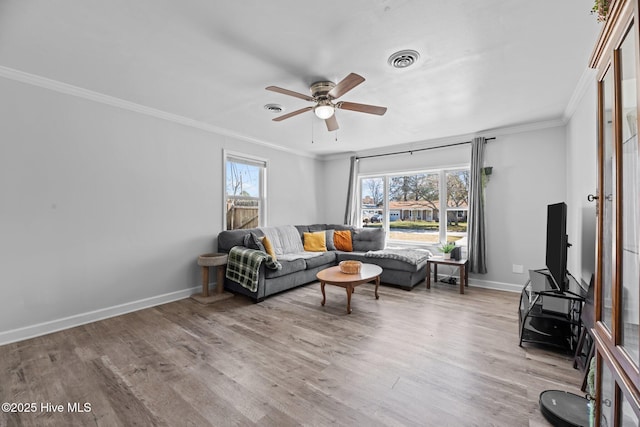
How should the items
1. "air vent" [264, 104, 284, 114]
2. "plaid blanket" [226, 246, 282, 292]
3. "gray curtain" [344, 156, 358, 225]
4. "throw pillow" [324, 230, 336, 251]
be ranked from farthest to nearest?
"gray curtain" [344, 156, 358, 225]
"throw pillow" [324, 230, 336, 251]
"plaid blanket" [226, 246, 282, 292]
"air vent" [264, 104, 284, 114]

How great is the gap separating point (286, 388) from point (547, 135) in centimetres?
469

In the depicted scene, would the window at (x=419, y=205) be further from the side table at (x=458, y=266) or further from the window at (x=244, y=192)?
the window at (x=244, y=192)

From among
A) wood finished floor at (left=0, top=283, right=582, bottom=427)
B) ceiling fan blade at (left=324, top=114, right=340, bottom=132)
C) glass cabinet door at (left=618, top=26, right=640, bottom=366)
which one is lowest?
wood finished floor at (left=0, top=283, right=582, bottom=427)

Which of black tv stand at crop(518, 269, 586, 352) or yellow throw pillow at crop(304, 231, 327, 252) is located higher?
yellow throw pillow at crop(304, 231, 327, 252)

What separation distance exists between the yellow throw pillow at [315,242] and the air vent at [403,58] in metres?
3.40

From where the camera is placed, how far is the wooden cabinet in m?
0.87

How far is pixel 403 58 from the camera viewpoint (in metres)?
2.26

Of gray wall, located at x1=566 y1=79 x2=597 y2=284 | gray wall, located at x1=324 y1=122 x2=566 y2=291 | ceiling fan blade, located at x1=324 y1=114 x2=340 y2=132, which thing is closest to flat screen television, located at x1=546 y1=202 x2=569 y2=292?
gray wall, located at x1=566 y1=79 x2=597 y2=284

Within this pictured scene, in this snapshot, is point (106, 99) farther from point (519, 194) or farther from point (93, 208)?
point (519, 194)

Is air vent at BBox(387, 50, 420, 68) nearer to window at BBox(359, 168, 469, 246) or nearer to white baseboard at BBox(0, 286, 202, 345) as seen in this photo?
window at BBox(359, 168, 469, 246)

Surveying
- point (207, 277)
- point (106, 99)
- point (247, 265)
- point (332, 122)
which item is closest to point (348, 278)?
point (247, 265)

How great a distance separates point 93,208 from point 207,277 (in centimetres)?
155

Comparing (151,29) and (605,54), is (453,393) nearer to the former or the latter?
(605,54)

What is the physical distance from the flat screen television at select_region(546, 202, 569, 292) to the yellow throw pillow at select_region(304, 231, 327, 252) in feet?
10.9
